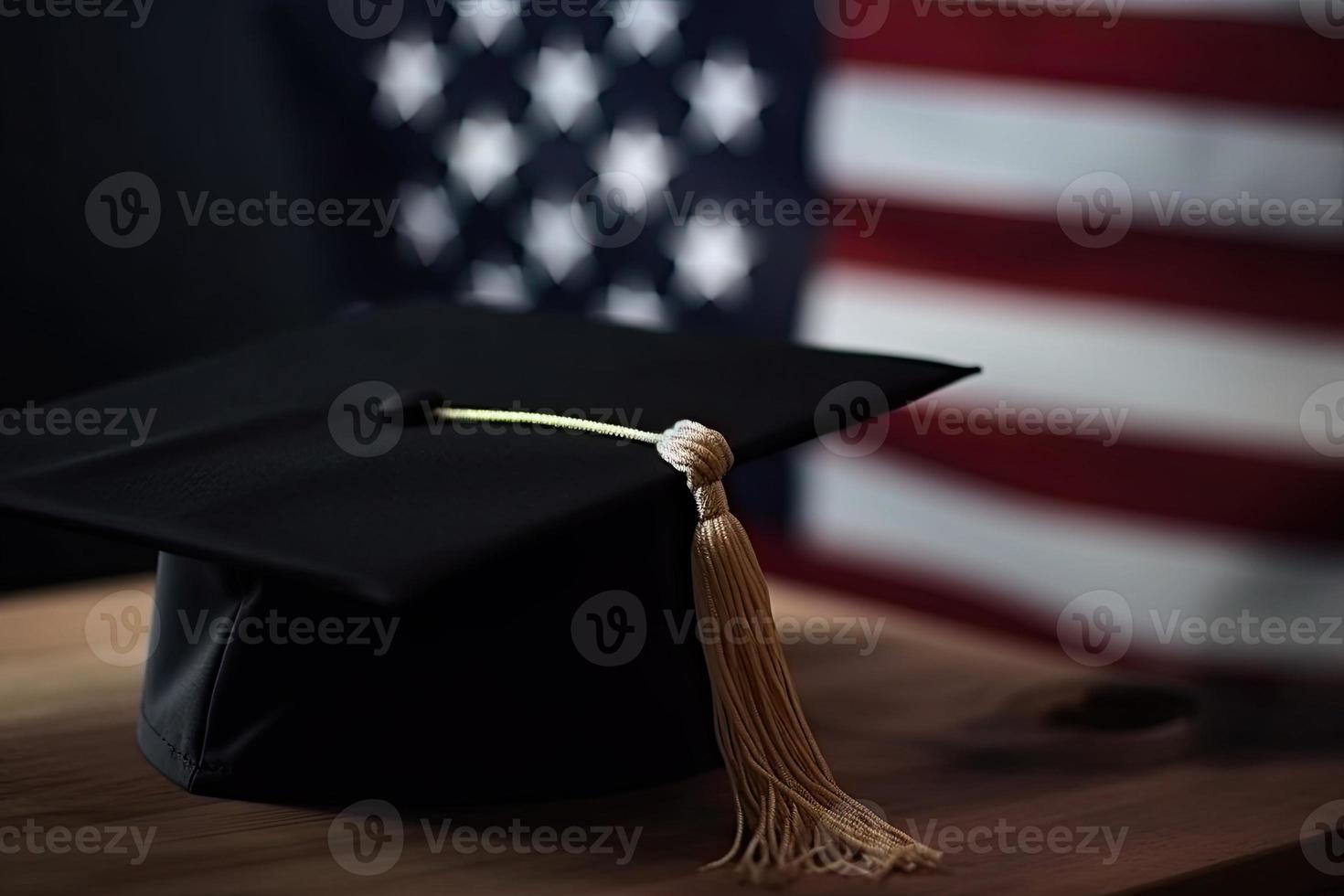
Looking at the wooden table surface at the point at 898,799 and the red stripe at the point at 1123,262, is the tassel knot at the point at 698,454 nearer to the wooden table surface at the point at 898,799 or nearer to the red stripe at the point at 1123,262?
the wooden table surface at the point at 898,799

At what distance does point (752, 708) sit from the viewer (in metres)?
0.75

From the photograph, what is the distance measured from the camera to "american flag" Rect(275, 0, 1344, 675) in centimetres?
114

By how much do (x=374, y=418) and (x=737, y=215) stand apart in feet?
2.74

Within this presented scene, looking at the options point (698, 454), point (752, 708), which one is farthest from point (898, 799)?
point (698, 454)

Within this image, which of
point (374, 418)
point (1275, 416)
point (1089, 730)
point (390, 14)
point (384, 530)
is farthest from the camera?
point (390, 14)

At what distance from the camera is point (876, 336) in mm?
1399

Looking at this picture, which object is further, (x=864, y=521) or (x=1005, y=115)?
(x=864, y=521)

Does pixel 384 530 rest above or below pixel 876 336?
below

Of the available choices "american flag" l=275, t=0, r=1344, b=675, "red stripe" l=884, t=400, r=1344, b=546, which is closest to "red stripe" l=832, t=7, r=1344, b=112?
"american flag" l=275, t=0, r=1344, b=675

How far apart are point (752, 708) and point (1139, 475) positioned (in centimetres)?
61

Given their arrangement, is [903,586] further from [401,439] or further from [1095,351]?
[401,439]

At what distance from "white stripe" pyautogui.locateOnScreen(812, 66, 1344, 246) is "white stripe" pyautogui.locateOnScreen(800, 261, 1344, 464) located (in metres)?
0.07

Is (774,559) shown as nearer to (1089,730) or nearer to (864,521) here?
(864,521)

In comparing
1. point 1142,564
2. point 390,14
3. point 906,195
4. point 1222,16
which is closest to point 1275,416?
point 1142,564
